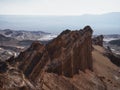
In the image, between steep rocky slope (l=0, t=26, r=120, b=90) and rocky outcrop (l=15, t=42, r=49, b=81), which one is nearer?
steep rocky slope (l=0, t=26, r=120, b=90)

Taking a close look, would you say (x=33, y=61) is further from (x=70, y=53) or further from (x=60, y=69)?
(x=70, y=53)

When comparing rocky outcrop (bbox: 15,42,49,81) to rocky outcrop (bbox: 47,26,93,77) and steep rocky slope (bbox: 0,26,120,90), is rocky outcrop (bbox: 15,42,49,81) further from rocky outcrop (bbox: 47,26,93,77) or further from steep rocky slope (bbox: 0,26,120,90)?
rocky outcrop (bbox: 47,26,93,77)

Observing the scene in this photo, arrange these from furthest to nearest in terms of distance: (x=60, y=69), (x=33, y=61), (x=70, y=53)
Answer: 1. (x=70, y=53)
2. (x=60, y=69)
3. (x=33, y=61)

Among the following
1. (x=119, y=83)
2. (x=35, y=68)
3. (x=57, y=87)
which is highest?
(x=35, y=68)

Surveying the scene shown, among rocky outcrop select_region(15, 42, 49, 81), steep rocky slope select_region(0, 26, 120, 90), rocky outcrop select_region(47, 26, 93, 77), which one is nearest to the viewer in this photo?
steep rocky slope select_region(0, 26, 120, 90)

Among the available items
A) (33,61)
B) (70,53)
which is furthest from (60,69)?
(33,61)

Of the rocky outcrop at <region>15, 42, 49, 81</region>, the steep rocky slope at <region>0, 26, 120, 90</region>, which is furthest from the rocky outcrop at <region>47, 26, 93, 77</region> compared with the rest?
the rocky outcrop at <region>15, 42, 49, 81</region>

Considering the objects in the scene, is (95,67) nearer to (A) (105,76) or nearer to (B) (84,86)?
(A) (105,76)

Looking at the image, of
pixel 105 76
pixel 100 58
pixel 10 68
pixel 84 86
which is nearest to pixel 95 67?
pixel 105 76
